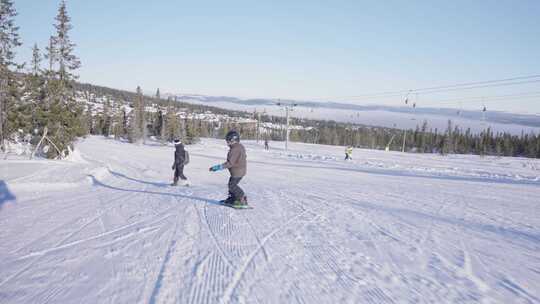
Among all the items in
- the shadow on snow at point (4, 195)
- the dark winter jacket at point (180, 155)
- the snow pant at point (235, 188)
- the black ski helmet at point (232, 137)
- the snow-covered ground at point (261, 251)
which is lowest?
the shadow on snow at point (4, 195)

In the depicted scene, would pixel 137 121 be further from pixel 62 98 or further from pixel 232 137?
pixel 232 137

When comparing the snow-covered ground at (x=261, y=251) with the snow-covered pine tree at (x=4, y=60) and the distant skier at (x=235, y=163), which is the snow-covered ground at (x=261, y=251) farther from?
the snow-covered pine tree at (x=4, y=60)

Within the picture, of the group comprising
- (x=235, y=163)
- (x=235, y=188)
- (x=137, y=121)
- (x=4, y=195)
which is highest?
(x=137, y=121)

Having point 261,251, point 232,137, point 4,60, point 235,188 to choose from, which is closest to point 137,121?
point 4,60

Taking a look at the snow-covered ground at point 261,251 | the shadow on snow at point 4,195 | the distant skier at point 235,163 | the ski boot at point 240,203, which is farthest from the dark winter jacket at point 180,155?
the shadow on snow at point 4,195

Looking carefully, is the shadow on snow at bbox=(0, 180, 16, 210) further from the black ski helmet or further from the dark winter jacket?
the black ski helmet

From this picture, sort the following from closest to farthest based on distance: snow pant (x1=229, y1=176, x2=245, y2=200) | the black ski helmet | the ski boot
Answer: the black ski helmet → snow pant (x1=229, y1=176, x2=245, y2=200) → the ski boot

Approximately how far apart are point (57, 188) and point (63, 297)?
9739mm

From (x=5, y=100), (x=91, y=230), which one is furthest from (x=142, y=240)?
(x=5, y=100)

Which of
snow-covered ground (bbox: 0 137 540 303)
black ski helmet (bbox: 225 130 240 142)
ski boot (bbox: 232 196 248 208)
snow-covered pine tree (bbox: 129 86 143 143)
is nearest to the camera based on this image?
snow-covered ground (bbox: 0 137 540 303)

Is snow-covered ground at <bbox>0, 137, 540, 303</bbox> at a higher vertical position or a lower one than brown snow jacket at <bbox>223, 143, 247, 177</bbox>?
lower

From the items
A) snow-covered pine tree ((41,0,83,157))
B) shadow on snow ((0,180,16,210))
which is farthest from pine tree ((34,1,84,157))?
shadow on snow ((0,180,16,210))

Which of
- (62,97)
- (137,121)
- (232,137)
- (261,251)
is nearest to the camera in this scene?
(261,251)

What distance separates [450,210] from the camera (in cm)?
969
